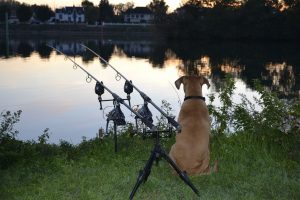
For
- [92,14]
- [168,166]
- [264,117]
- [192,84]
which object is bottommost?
[168,166]

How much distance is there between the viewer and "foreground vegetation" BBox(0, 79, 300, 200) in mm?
A: 6336

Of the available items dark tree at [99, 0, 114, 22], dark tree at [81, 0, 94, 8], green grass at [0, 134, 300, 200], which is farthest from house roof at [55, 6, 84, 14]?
green grass at [0, 134, 300, 200]

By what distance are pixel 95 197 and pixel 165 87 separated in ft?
82.4

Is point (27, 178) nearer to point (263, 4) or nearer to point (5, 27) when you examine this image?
point (263, 4)

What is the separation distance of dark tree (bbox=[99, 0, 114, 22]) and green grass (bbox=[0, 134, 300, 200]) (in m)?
124

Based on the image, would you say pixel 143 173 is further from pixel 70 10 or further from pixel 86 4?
pixel 70 10

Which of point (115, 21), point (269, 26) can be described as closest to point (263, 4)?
point (269, 26)

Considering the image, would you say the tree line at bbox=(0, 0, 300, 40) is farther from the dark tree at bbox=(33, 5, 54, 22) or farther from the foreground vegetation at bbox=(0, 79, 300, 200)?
the foreground vegetation at bbox=(0, 79, 300, 200)

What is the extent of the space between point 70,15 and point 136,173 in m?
148

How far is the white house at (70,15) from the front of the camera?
480 ft

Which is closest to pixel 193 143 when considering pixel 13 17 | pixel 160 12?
pixel 160 12

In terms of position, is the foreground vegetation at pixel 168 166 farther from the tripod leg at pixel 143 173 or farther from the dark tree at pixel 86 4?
the dark tree at pixel 86 4

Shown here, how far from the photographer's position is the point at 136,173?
715cm

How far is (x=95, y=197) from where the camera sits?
6066mm
